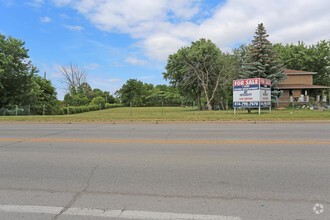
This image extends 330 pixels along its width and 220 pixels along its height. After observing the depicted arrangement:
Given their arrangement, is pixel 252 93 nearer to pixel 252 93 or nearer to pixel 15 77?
pixel 252 93

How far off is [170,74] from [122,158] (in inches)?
1768

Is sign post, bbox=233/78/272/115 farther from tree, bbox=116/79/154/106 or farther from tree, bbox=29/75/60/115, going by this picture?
tree, bbox=116/79/154/106

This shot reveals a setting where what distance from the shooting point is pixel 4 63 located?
103 ft

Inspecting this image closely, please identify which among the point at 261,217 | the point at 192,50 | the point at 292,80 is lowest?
the point at 261,217

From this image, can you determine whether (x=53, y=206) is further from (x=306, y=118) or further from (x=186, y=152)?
(x=306, y=118)

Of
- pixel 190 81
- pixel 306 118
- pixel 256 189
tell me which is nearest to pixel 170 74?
pixel 190 81

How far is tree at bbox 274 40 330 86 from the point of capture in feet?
183

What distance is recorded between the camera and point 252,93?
2511 cm

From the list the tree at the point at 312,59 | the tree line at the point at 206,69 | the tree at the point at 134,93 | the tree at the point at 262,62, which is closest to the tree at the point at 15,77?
the tree line at the point at 206,69

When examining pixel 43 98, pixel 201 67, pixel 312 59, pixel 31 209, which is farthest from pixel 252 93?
pixel 312 59

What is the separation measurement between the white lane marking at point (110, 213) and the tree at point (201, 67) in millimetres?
42058

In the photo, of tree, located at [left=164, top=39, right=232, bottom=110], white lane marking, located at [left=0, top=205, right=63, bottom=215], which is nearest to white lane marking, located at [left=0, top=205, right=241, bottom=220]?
white lane marking, located at [left=0, top=205, right=63, bottom=215]

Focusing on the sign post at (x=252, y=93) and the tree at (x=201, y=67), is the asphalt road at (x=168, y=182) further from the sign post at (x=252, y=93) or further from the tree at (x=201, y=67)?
the tree at (x=201, y=67)

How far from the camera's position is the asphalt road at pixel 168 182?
13.6 feet
